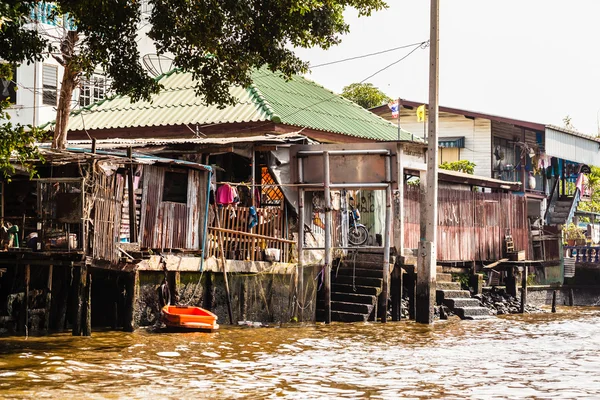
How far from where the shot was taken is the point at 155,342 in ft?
56.0

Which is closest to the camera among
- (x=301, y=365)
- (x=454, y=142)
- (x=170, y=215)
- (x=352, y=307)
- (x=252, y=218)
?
(x=301, y=365)

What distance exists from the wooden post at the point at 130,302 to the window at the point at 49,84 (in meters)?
14.2

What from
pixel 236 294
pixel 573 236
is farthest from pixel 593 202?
pixel 236 294

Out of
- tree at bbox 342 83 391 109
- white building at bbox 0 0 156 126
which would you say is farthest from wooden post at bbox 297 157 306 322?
tree at bbox 342 83 391 109

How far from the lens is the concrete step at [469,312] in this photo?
2527 cm

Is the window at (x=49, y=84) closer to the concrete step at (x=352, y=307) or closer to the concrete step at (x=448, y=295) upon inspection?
the concrete step at (x=352, y=307)

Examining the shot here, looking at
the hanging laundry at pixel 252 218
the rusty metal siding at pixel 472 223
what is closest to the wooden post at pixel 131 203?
the hanging laundry at pixel 252 218

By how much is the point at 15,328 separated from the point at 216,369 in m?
5.36

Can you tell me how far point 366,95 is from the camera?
4328cm

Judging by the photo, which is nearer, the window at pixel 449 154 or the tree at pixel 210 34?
the tree at pixel 210 34

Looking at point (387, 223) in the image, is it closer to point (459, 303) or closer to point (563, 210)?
point (459, 303)

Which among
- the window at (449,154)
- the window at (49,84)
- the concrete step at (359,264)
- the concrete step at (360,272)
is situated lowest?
the concrete step at (360,272)

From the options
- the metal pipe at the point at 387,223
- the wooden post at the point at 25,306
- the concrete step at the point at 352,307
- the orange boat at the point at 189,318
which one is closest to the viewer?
the wooden post at the point at 25,306

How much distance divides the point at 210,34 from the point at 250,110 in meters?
9.09
